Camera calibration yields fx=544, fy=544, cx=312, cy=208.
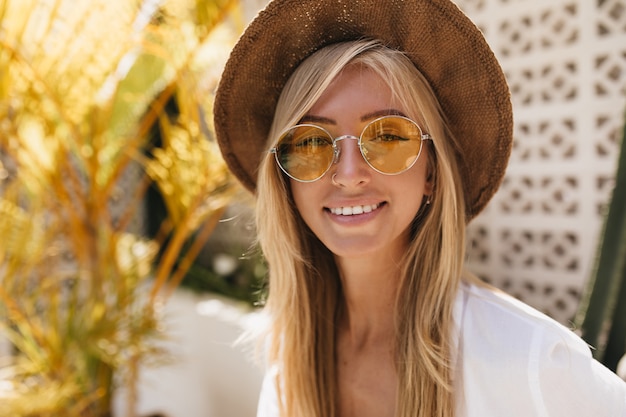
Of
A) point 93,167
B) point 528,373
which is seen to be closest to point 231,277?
point 93,167

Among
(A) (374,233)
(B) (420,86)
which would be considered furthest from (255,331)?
(B) (420,86)

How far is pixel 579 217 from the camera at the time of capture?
126 inches

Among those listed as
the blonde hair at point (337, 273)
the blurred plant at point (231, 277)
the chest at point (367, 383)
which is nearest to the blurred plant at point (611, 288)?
the blonde hair at point (337, 273)

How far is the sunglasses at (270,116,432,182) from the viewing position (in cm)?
120

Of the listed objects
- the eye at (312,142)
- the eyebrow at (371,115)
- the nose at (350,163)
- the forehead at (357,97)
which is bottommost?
the nose at (350,163)

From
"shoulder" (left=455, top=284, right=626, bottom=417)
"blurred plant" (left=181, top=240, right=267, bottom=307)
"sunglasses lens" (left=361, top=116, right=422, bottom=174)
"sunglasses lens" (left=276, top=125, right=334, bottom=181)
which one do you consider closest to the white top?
"shoulder" (left=455, top=284, right=626, bottom=417)

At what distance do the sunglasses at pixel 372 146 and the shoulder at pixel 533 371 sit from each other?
0.39 m

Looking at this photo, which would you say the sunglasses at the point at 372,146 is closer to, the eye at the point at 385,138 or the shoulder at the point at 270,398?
the eye at the point at 385,138

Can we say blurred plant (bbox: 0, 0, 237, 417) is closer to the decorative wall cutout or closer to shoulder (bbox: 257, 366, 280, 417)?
shoulder (bbox: 257, 366, 280, 417)

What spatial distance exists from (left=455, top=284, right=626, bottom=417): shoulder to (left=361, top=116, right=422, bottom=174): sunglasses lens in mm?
383

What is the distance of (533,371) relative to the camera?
1.04 meters

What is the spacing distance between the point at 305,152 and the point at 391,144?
0.20 meters

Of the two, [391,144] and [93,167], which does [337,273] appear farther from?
[93,167]

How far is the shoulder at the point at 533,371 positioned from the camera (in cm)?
→ 104
